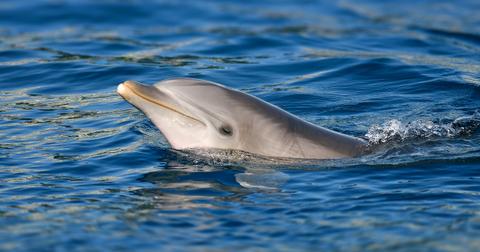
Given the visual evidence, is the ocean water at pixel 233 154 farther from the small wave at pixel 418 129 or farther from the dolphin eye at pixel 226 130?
the dolphin eye at pixel 226 130

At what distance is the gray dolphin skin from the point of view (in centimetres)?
930

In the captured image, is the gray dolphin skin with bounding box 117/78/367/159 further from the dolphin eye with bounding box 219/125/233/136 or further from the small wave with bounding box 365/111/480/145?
the small wave with bounding box 365/111/480/145

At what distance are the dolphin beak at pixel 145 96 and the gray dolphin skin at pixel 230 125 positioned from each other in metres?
0.03

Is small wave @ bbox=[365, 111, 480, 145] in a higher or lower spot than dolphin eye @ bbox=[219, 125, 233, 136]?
lower

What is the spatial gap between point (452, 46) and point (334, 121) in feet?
21.4

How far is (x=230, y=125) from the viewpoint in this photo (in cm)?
938

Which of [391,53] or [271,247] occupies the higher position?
[391,53]

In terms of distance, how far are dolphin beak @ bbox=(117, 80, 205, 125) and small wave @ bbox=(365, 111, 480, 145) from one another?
2.33m

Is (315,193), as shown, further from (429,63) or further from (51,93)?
(429,63)

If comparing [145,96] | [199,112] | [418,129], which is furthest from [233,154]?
[418,129]

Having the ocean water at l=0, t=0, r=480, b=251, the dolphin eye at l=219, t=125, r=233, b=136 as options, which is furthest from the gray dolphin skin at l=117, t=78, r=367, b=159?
the ocean water at l=0, t=0, r=480, b=251

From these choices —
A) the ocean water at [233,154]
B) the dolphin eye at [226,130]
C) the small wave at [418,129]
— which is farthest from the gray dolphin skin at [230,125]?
the small wave at [418,129]

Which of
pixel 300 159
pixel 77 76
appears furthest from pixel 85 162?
pixel 77 76

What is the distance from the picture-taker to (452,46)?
17.2m
